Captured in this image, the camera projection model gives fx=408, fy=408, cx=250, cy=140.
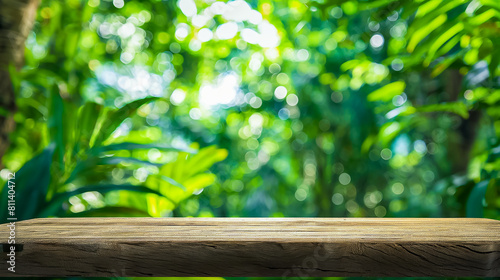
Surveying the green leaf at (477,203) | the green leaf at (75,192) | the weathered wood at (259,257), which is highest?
the weathered wood at (259,257)

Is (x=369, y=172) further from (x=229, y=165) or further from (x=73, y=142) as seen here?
(x=73, y=142)

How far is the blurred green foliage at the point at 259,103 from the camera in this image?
757 mm

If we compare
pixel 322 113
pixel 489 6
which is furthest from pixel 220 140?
pixel 489 6

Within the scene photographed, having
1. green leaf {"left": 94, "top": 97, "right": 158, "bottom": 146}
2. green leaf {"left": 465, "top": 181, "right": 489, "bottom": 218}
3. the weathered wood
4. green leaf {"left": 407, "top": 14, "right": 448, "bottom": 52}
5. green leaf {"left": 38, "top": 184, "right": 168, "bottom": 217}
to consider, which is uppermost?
green leaf {"left": 407, "top": 14, "right": 448, "bottom": 52}

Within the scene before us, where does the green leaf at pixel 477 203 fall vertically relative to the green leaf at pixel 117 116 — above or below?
below

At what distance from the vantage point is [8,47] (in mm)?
A: 902

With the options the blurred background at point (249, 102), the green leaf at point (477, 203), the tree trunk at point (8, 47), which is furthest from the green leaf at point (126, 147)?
the green leaf at point (477, 203)

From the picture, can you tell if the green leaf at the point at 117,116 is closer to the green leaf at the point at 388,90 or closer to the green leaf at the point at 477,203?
the green leaf at the point at 388,90

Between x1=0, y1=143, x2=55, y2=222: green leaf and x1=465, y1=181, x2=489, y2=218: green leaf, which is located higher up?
x1=0, y1=143, x2=55, y2=222: green leaf

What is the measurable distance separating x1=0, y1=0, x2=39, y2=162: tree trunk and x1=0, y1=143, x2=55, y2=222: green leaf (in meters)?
0.23

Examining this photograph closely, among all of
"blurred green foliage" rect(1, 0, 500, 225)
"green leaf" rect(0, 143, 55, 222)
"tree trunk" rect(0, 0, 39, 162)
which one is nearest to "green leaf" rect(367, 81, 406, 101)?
"blurred green foliage" rect(1, 0, 500, 225)

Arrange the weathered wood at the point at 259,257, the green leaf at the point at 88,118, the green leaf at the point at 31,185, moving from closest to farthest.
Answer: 1. the weathered wood at the point at 259,257
2. the green leaf at the point at 31,185
3. the green leaf at the point at 88,118

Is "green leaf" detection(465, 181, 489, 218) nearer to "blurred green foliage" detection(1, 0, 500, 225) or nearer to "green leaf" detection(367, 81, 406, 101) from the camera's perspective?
"blurred green foliage" detection(1, 0, 500, 225)

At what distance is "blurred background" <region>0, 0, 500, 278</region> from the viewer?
752mm
